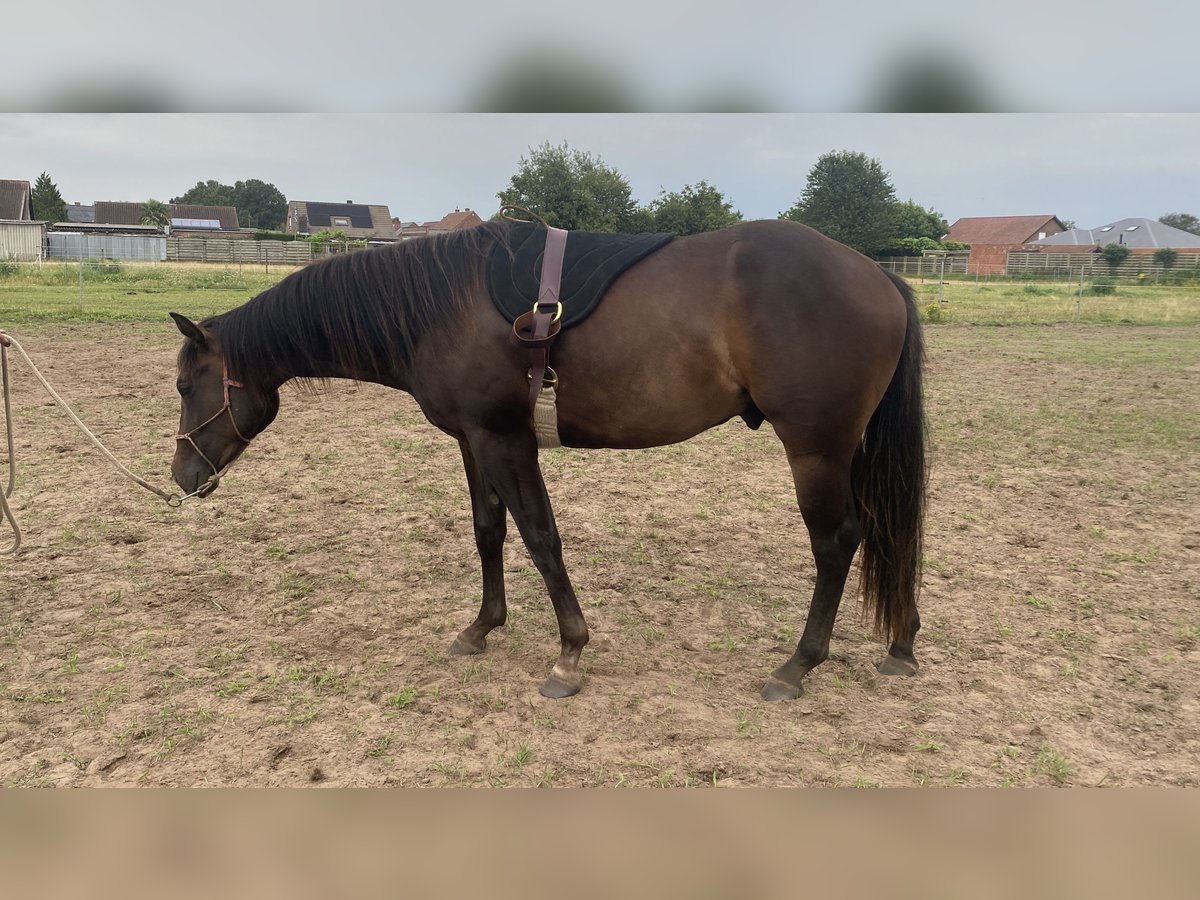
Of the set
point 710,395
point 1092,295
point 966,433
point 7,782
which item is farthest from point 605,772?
point 1092,295

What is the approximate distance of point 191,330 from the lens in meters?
3.25

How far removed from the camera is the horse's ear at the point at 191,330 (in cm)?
320

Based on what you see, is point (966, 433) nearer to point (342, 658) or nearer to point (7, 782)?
point (342, 658)

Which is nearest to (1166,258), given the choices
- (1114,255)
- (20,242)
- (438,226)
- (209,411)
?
(1114,255)

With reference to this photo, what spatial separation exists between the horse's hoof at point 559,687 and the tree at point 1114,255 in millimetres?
30209

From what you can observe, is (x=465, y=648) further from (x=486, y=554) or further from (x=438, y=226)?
(x=438, y=226)

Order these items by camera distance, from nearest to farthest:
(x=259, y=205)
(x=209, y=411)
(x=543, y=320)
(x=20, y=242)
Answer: (x=543, y=320)
(x=209, y=411)
(x=20, y=242)
(x=259, y=205)

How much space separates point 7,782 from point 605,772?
198cm

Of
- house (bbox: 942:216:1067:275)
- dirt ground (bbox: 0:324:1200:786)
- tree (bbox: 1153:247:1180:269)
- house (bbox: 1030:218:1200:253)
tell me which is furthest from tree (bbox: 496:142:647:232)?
house (bbox: 942:216:1067:275)

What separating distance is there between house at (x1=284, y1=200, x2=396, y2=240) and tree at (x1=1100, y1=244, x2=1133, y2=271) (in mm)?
48598

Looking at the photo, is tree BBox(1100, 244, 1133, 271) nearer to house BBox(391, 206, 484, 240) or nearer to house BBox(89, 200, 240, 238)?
house BBox(391, 206, 484, 240)

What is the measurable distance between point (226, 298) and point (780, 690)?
18674 mm

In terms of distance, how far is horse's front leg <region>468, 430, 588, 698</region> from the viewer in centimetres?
314

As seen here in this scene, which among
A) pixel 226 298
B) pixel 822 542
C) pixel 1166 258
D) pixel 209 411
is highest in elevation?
pixel 1166 258
